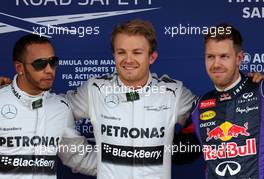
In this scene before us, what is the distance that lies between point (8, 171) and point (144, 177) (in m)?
0.70

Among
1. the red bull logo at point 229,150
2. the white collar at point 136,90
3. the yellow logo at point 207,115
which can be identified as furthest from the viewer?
the white collar at point 136,90

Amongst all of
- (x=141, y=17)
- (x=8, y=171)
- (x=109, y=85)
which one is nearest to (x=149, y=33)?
(x=109, y=85)

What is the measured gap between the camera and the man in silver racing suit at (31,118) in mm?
2742

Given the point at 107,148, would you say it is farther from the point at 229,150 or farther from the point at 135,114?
the point at 229,150

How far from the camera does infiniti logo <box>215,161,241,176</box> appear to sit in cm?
261

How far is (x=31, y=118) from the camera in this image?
2.78 m

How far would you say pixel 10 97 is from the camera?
2789 millimetres

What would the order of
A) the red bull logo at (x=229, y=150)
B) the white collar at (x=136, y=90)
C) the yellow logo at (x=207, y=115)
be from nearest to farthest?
the red bull logo at (x=229, y=150), the yellow logo at (x=207, y=115), the white collar at (x=136, y=90)

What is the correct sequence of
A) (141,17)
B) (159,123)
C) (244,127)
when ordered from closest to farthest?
(244,127)
(159,123)
(141,17)

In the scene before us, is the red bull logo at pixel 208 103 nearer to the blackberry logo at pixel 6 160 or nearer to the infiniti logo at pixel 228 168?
the infiniti logo at pixel 228 168

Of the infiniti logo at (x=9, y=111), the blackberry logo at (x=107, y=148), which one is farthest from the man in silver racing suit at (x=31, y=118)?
the blackberry logo at (x=107, y=148)

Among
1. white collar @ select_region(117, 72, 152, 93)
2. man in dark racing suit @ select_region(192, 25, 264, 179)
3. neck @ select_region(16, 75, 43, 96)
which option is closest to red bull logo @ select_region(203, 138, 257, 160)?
man in dark racing suit @ select_region(192, 25, 264, 179)

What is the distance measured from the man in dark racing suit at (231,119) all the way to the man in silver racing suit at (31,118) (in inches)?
30.9

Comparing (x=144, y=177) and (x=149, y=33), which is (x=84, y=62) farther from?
(x=144, y=177)
